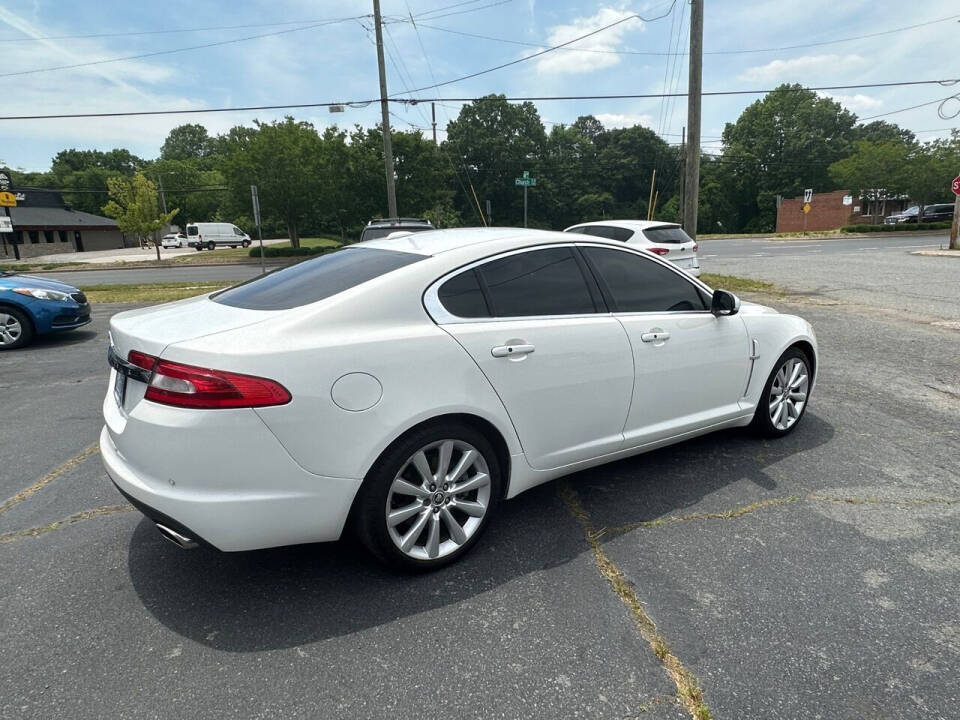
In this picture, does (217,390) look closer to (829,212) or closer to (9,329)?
(9,329)

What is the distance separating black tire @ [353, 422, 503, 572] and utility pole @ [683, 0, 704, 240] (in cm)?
1201

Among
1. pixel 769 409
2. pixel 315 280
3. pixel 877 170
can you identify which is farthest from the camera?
pixel 877 170

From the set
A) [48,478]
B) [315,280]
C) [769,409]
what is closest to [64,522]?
[48,478]

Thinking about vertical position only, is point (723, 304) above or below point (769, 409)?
above

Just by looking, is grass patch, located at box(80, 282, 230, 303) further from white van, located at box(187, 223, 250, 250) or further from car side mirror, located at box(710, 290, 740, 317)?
white van, located at box(187, 223, 250, 250)

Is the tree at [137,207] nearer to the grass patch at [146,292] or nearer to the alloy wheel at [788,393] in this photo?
the grass patch at [146,292]

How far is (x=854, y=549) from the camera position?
9.23ft

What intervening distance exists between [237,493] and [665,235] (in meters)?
11.3

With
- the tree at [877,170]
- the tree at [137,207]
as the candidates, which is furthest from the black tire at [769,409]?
the tree at [877,170]

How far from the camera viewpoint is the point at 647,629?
2.29 m

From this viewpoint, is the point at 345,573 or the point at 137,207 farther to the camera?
the point at 137,207

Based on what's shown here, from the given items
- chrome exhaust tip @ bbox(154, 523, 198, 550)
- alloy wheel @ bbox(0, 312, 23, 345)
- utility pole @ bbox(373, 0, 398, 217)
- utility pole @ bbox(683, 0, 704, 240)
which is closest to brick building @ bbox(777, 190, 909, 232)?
utility pole @ bbox(373, 0, 398, 217)

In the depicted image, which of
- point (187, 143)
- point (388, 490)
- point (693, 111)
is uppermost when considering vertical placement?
point (187, 143)

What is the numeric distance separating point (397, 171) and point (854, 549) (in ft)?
116
